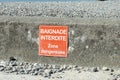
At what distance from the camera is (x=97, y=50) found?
934 centimetres

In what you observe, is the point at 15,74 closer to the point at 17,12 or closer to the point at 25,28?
the point at 25,28

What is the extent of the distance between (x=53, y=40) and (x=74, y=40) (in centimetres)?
40

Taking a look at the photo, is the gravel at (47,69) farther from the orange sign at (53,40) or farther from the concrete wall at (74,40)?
the orange sign at (53,40)

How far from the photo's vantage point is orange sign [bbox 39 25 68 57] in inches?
377

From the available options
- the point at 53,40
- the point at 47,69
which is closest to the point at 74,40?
the point at 53,40

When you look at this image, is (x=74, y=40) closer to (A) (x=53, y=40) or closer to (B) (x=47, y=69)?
(A) (x=53, y=40)

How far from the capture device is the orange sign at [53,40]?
9578mm

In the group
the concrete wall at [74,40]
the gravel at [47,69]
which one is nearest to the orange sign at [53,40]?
the concrete wall at [74,40]

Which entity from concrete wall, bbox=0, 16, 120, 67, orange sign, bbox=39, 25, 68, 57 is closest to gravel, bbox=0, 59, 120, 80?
concrete wall, bbox=0, 16, 120, 67

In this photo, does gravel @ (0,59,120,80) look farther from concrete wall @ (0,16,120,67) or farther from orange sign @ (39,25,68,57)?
orange sign @ (39,25,68,57)

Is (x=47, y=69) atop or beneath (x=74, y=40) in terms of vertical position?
beneath

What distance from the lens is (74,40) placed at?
9.55 metres

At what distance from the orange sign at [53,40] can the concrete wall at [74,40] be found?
0.26 ft

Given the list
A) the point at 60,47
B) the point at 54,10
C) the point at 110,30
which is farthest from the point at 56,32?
the point at 54,10
